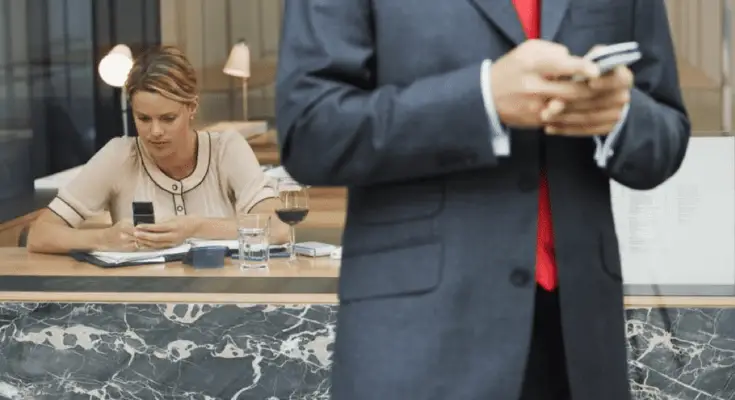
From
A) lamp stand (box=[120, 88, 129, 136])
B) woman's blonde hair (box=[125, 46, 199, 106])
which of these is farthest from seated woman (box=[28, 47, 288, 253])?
lamp stand (box=[120, 88, 129, 136])

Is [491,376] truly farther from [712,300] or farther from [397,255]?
[712,300]

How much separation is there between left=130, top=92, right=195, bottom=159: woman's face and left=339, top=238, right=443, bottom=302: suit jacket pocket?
2.99 meters

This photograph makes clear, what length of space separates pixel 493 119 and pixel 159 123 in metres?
3.10

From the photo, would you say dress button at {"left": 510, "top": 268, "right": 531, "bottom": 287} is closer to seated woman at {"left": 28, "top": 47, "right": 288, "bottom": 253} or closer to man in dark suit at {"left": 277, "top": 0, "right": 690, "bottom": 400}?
man in dark suit at {"left": 277, "top": 0, "right": 690, "bottom": 400}

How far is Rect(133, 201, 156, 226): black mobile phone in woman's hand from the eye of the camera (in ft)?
12.8

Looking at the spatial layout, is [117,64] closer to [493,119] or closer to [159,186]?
[159,186]

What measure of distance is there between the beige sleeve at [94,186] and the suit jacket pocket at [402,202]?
3.00 metres

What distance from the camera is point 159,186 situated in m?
4.31

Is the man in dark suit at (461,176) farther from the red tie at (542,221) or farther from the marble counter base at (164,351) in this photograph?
the marble counter base at (164,351)

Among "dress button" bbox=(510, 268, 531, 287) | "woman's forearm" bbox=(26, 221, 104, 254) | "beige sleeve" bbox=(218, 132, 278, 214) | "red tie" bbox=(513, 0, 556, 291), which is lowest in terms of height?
"woman's forearm" bbox=(26, 221, 104, 254)

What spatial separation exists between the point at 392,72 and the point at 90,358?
2.31 meters

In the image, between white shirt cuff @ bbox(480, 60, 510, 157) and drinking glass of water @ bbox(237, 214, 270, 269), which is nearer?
white shirt cuff @ bbox(480, 60, 510, 157)

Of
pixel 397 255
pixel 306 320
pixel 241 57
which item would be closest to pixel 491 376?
pixel 397 255

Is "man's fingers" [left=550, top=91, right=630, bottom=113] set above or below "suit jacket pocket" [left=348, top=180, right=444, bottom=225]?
above
